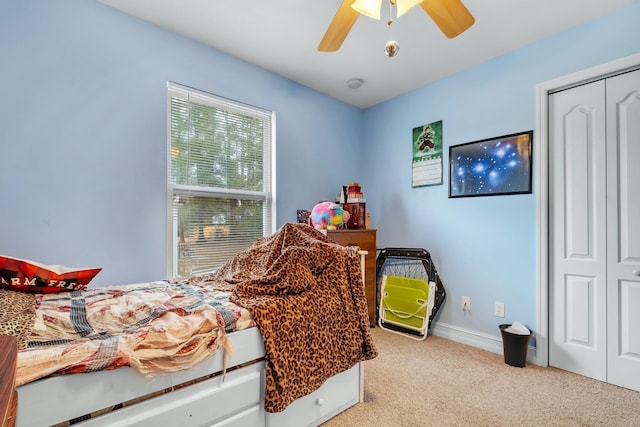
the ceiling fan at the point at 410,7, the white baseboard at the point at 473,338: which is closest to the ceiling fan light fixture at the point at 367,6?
the ceiling fan at the point at 410,7

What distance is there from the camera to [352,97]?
3.48 m

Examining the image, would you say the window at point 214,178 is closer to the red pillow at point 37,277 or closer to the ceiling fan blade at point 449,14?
the red pillow at point 37,277

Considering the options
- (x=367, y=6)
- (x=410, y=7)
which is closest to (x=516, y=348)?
(x=410, y=7)

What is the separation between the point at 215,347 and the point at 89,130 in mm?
1685

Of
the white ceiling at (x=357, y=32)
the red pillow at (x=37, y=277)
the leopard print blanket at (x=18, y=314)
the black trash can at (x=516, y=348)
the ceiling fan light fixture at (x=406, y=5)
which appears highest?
the white ceiling at (x=357, y=32)

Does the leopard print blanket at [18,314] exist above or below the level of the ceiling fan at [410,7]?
below

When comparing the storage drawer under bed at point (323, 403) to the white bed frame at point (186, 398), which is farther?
the storage drawer under bed at point (323, 403)

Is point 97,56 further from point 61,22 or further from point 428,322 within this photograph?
point 428,322

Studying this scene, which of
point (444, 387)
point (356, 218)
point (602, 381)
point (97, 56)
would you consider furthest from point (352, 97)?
point (602, 381)

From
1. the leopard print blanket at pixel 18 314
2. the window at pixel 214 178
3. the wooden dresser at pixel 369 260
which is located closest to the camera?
the leopard print blanket at pixel 18 314

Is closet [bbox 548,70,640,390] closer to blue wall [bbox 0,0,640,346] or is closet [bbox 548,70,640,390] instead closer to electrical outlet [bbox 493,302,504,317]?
blue wall [bbox 0,0,640,346]

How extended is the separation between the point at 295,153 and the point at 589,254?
254 centimetres

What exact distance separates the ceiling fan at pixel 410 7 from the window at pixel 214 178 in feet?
4.16

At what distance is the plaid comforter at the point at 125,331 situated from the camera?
0.93 metres
